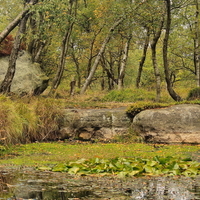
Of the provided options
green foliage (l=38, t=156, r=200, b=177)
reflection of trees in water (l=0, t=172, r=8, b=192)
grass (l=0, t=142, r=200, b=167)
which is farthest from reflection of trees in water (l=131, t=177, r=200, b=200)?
grass (l=0, t=142, r=200, b=167)

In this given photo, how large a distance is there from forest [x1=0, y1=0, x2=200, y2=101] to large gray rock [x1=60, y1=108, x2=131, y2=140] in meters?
4.12

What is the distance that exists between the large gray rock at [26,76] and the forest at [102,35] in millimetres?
830

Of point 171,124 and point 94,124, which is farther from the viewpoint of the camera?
point 94,124

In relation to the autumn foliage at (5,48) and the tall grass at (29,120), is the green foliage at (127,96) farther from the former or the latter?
the autumn foliage at (5,48)

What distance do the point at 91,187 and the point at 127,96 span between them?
1590cm

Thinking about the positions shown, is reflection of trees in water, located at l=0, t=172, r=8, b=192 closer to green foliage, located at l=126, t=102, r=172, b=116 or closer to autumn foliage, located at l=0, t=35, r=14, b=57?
green foliage, located at l=126, t=102, r=172, b=116

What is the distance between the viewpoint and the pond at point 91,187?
3.73m

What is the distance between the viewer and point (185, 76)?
29.6m

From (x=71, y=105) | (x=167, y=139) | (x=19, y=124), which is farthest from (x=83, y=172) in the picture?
(x=71, y=105)

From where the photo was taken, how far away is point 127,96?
1998cm

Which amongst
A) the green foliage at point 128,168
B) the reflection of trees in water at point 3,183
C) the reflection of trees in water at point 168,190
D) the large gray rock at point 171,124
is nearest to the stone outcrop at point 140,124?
the large gray rock at point 171,124

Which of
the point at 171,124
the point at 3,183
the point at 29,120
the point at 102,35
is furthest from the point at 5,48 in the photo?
the point at 3,183

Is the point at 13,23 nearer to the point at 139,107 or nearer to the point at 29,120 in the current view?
the point at 29,120

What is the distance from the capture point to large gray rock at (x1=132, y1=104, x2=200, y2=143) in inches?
491
